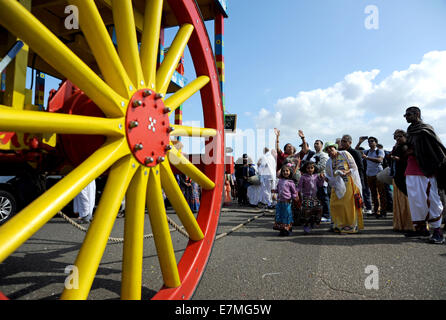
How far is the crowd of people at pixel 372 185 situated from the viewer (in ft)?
12.1

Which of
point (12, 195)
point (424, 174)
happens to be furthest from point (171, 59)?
point (12, 195)

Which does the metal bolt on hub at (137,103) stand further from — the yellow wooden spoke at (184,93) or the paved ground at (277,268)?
the paved ground at (277,268)

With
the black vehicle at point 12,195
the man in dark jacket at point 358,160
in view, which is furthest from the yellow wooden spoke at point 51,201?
the man in dark jacket at point 358,160

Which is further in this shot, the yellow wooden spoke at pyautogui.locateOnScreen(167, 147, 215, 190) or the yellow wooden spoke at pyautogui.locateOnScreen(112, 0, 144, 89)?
the yellow wooden spoke at pyautogui.locateOnScreen(167, 147, 215, 190)

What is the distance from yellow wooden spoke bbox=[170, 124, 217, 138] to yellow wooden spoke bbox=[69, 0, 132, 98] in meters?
0.45

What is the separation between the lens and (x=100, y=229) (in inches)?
40.1

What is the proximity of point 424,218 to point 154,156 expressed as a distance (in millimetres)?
3989

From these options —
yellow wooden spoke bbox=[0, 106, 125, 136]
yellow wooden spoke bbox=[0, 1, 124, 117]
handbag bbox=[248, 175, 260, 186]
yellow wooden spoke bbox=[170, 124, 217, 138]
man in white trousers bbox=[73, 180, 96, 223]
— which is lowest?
man in white trousers bbox=[73, 180, 96, 223]

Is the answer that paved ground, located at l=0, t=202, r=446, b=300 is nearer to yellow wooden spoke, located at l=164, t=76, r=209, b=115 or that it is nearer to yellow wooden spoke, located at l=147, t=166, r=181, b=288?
yellow wooden spoke, located at l=147, t=166, r=181, b=288

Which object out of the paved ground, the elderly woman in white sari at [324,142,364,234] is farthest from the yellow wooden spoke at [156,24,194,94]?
the elderly woman in white sari at [324,142,364,234]

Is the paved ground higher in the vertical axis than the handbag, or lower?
lower

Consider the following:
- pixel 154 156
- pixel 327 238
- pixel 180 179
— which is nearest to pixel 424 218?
pixel 327 238

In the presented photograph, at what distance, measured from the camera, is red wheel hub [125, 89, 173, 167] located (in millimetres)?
1160

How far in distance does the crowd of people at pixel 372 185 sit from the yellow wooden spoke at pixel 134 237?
3.30 meters
